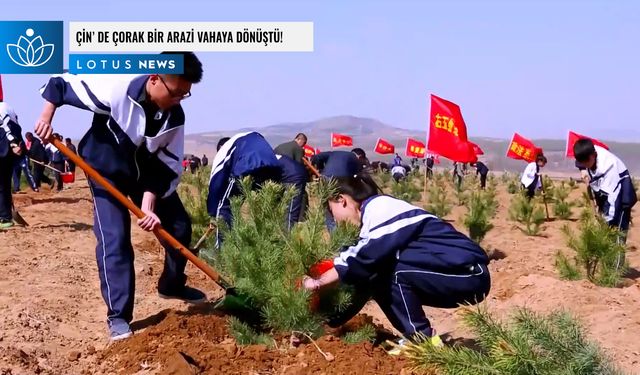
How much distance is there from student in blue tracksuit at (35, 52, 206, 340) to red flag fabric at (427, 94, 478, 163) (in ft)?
22.5

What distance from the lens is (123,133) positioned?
12.8ft

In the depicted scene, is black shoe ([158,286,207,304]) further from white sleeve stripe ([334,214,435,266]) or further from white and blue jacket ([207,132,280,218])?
white sleeve stripe ([334,214,435,266])

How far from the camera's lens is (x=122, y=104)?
12.5 feet

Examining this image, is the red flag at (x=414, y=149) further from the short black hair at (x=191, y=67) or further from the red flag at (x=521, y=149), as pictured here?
the short black hair at (x=191, y=67)

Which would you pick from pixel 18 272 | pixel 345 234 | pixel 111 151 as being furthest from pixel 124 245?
pixel 18 272

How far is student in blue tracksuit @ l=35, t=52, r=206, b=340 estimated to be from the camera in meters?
3.81

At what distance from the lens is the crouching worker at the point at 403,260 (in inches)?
136

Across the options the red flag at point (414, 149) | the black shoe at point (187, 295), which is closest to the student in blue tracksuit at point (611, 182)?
the black shoe at point (187, 295)

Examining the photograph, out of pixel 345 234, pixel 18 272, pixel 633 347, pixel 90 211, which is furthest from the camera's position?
pixel 90 211

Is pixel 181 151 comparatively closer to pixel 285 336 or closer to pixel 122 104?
pixel 122 104

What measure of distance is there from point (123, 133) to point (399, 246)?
152 centimetres

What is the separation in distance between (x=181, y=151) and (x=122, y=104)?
1.52 feet

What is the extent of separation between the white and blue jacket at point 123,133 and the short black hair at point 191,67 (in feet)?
0.91

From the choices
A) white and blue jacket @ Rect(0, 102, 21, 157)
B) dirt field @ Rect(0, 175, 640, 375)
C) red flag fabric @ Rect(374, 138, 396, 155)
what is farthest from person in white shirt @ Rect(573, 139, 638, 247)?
red flag fabric @ Rect(374, 138, 396, 155)
